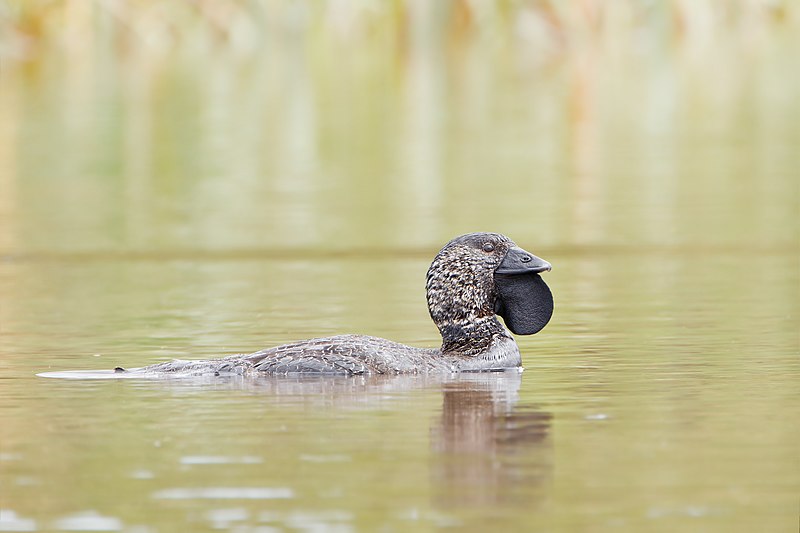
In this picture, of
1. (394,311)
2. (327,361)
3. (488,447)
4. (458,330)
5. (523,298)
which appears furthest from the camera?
(394,311)

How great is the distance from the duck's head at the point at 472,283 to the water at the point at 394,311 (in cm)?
45

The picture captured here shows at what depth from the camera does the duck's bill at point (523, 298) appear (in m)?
13.6

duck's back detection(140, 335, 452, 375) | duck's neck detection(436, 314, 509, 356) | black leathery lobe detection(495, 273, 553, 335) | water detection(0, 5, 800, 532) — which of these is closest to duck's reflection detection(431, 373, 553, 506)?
water detection(0, 5, 800, 532)

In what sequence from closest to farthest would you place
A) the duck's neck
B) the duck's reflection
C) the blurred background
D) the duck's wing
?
the duck's reflection
the duck's wing
the duck's neck
the blurred background

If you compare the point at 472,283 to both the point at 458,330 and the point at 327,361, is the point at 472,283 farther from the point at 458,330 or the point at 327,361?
the point at 327,361

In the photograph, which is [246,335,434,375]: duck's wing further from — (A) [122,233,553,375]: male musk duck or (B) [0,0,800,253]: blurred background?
(B) [0,0,800,253]: blurred background

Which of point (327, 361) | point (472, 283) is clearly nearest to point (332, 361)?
point (327, 361)

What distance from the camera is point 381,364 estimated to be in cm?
1280

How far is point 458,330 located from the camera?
13.4m

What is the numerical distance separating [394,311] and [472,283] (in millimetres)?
3748

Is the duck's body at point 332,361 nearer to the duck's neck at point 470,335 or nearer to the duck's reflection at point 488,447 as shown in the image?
the duck's neck at point 470,335

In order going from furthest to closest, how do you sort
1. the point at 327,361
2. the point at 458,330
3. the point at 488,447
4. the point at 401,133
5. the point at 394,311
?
1. the point at 401,133
2. the point at 394,311
3. the point at 458,330
4. the point at 327,361
5. the point at 488,447

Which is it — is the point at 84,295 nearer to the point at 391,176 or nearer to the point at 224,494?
the point at 224,494

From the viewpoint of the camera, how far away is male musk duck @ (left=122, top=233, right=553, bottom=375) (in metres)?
12.8
